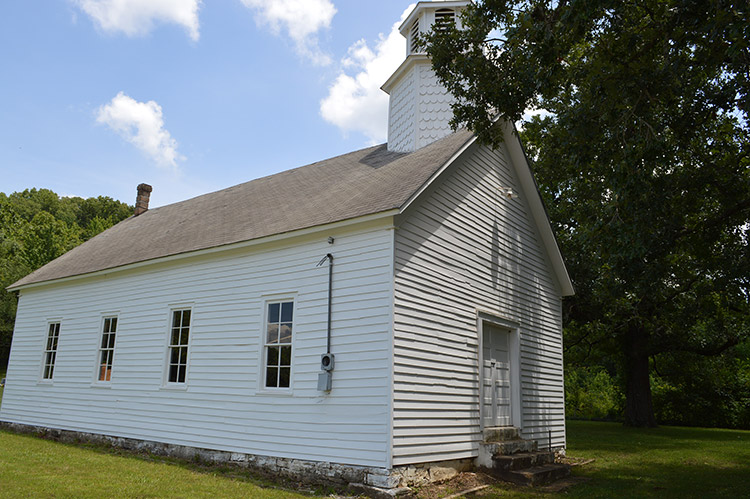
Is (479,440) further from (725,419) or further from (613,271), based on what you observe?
(725,419)

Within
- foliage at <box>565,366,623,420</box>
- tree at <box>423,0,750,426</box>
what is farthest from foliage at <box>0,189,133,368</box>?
tree at <box>423,0,750,426</box>

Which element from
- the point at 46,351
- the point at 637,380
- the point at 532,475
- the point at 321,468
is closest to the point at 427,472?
the point at 321,468

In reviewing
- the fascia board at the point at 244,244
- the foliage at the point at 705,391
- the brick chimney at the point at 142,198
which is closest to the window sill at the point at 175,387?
the fascia board at the point at 244,244

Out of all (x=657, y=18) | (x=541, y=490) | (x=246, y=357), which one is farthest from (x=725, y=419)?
(x=246, y=357)

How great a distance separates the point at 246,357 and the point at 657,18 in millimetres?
9601

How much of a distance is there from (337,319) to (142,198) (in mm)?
14970

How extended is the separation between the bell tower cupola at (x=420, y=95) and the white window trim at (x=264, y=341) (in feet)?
18.6

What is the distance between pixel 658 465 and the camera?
12.9 meters

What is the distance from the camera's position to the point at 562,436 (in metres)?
14.0

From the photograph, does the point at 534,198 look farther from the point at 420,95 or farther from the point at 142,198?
the point at 142,198

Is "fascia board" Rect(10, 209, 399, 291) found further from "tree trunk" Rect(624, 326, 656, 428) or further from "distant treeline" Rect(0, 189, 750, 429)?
"distant treeline" Rect(0, 189, 750, 429)

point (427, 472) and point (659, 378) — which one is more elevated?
point (659, 378)

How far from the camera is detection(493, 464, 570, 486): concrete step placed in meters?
9.84

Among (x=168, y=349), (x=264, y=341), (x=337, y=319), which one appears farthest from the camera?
(x=168, y=349)
